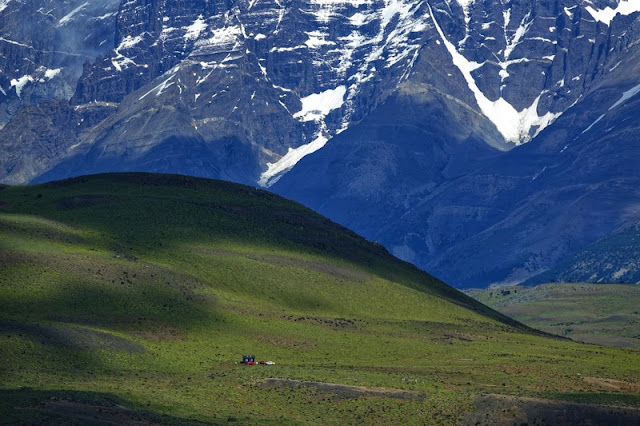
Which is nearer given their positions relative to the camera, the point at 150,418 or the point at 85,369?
the point at 150,418

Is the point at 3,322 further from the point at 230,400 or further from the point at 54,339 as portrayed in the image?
the point at 230,400

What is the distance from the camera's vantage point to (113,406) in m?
167

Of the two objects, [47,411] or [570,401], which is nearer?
[47,411]

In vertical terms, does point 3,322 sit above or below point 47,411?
above

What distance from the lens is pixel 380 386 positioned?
194 metres

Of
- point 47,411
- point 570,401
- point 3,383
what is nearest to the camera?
point 47,411

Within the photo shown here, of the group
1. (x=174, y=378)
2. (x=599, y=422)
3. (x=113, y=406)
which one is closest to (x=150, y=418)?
(x=113, y=406)

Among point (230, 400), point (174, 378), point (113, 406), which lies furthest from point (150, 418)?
point (174, 378)

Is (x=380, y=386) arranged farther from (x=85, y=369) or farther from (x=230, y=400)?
(x=85, y=369)

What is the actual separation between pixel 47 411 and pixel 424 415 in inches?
1762

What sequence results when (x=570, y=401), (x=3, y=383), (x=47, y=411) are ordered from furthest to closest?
(x=570, y=401)
(x=3, y=383)
(x=47, y=411)

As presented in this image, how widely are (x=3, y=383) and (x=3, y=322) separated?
2437 cm

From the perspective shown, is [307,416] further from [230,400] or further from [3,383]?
[3,383]

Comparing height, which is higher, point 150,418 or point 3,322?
point 3,322
